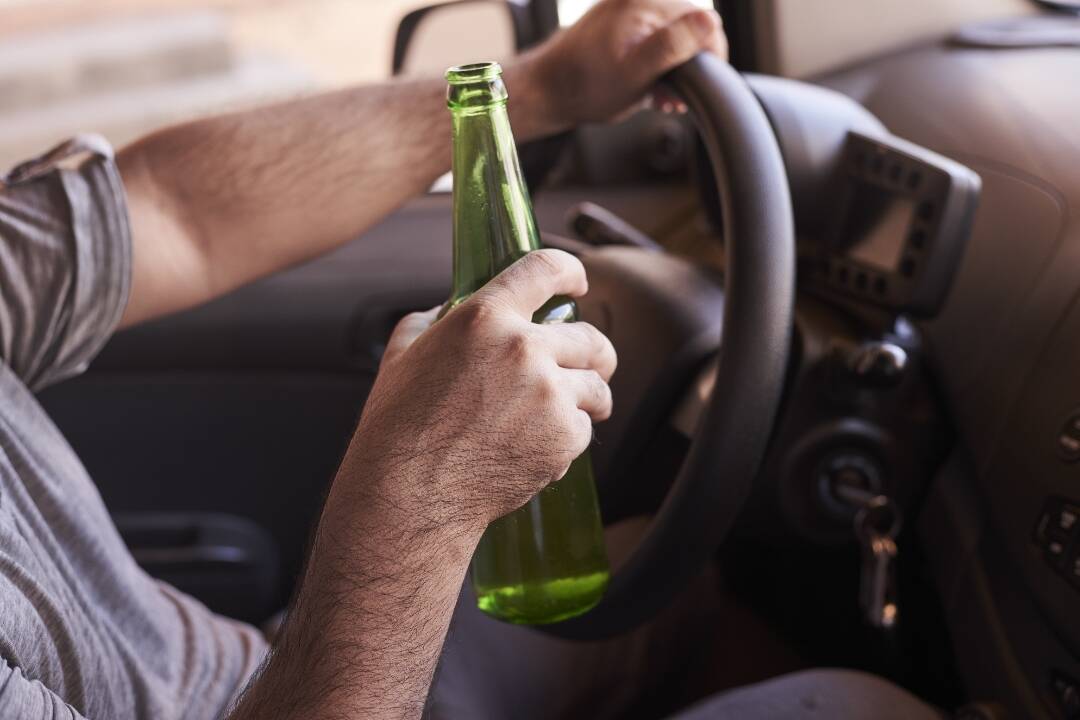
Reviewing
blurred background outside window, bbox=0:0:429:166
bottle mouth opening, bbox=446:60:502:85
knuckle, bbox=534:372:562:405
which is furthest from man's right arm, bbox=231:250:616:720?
blurred background outside window, bbox=0:0:429:166

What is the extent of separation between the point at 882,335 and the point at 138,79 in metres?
1.73

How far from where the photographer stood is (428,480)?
692mm

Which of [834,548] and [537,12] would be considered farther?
[537,12]

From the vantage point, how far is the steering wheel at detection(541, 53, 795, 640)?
827mm

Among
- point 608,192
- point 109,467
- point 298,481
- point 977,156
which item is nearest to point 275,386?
point 298,481

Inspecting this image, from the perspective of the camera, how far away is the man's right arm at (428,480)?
69cm

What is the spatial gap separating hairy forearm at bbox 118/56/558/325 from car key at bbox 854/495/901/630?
506mm

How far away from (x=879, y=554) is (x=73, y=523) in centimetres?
67

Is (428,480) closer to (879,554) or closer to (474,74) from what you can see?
(474,74)

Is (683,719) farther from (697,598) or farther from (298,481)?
(298,481)

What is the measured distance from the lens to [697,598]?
1.31 meters

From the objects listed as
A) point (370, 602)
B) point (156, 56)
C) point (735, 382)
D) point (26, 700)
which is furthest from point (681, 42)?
point (156, 56)

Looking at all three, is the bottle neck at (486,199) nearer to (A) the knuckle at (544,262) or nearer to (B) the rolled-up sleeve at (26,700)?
(A) the knuckle at (544,262)

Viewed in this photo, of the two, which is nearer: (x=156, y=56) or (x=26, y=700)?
(x=26, y=700)
